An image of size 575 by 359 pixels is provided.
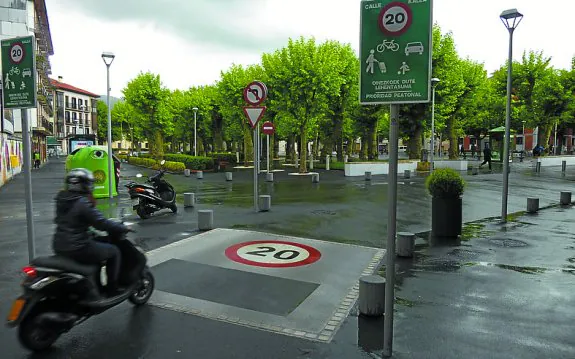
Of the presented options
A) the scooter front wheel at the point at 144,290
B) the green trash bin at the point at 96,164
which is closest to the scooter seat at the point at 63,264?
the scooter front wheel at the point at 144,290

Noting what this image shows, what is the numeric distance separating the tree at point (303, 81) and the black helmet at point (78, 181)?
78.3 ft

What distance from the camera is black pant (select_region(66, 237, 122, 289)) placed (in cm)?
416

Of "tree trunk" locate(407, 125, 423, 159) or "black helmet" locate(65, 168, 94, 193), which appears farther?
"tree trunk" locate(407, 125, 423, 159)

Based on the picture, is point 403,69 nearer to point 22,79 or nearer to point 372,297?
point 372,297

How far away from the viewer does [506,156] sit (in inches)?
438

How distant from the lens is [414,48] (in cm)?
350

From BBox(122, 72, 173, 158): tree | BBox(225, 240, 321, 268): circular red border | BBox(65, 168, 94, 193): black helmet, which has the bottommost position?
BBox(225, 240, 321, 268): circular red border

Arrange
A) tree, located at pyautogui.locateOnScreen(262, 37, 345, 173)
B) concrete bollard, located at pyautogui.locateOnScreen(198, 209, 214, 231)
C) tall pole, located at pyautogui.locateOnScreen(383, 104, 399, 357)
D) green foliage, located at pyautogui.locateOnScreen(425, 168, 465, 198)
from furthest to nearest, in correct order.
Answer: tree, located at pyautogui.locateOnScreen(262, 37, 345, 173) < concrete bollard, located at pyautogui.locateOnScreen(198, 209, 214, 231) < green foliage, located at pyautogui.locateOnScreen(425, 168, 465, 198) < tall pole, located at pyautogui.locateOnScreen(383, 104, 399, 357)

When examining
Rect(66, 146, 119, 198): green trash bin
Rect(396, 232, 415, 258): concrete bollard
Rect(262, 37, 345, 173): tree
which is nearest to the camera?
Rect(396, 232, 415, 258): concrete bollard

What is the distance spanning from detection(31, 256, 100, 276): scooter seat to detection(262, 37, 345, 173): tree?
24238 millimetres

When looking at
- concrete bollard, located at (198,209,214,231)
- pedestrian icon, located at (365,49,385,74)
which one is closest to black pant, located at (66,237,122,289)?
pedestrian icon, located at (365,49,385,74)

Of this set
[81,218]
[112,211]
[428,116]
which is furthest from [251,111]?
[428,116]

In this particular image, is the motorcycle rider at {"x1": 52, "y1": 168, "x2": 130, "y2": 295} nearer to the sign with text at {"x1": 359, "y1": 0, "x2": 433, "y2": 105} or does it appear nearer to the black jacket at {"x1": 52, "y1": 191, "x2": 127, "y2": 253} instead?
the black jacket at {"x1": 52, "y1": 191, "x2": 127, "y2": 253}

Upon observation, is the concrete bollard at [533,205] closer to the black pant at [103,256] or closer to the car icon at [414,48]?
the car icon at [414,48]
